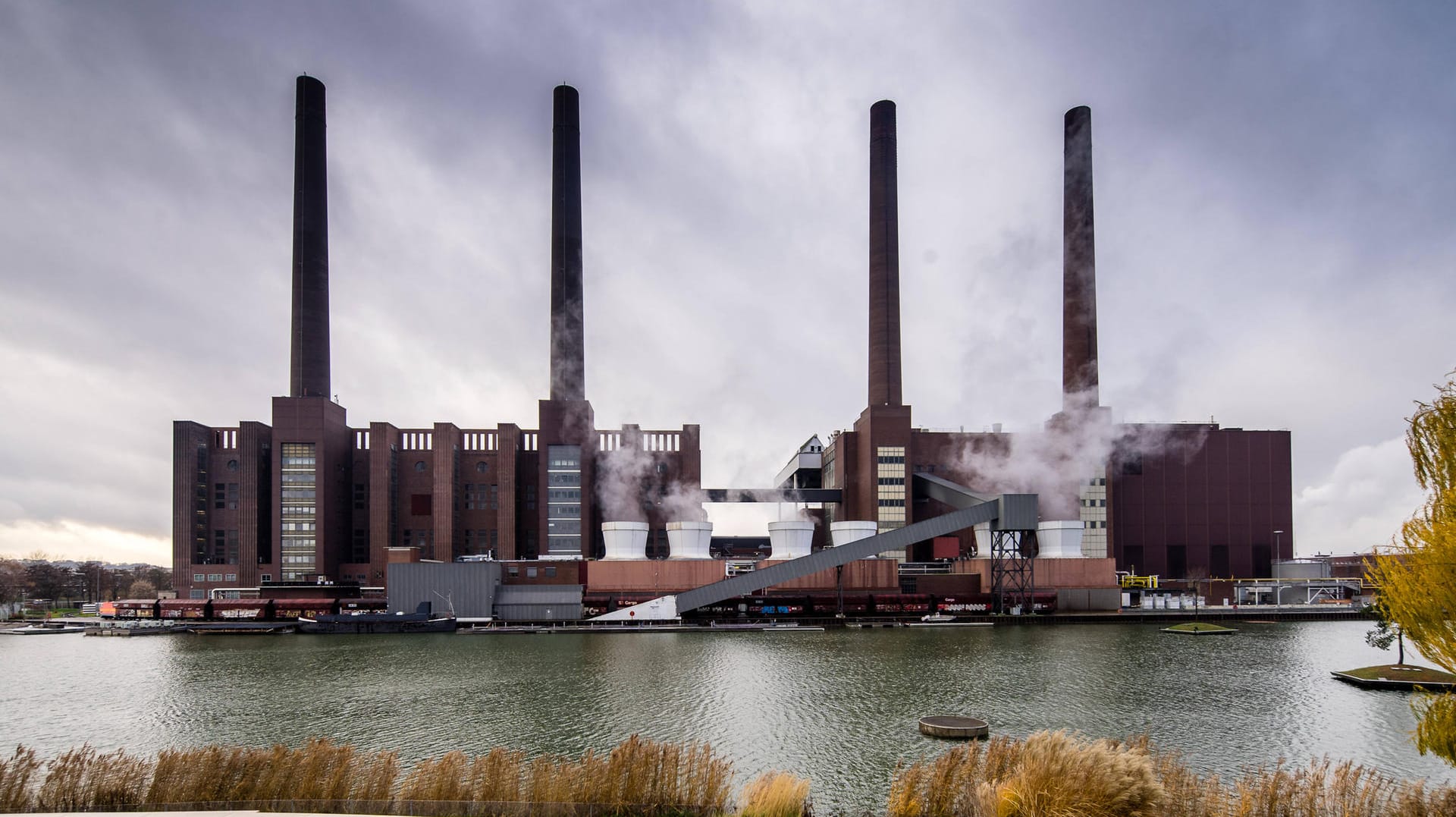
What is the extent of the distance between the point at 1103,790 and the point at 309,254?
8265 centimetres

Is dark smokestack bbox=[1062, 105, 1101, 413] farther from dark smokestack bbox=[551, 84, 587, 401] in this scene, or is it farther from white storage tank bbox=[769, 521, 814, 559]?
dark smokestack bbox=[551, 84, 587, 401]

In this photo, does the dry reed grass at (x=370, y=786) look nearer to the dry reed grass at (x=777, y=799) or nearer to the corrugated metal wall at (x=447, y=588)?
the dry reed grass at (x=777, y=799)

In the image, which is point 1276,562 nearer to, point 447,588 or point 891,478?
point 891,478

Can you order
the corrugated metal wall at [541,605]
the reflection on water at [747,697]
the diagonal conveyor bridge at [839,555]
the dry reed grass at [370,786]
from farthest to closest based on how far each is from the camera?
the corrugated metal wall at [541,605]
the diagonal conveyor bridge at [839,555]
the reflection on water at [747,697]
the dry reed grass at [370,786]

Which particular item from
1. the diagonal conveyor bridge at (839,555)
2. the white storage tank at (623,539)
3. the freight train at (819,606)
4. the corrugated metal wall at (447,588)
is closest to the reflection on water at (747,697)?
the diagonal conveyor bridge at (839,555)

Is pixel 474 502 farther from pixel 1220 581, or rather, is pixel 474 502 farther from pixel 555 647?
pixel 1220 581

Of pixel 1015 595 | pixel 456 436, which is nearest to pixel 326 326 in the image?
pixel 456 436

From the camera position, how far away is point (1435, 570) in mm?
12039

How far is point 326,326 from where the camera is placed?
7888cm

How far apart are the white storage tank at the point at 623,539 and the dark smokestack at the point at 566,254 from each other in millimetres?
16986

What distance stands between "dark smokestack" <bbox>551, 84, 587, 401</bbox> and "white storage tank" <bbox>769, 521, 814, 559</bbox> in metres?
24.6

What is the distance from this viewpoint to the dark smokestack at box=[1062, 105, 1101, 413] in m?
73.3

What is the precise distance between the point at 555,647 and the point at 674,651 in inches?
281

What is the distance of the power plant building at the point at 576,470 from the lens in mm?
72938
